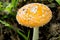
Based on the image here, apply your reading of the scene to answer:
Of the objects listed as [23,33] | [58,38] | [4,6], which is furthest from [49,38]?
[4,6]

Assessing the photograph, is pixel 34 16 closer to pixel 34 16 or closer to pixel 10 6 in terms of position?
pixel 34 16

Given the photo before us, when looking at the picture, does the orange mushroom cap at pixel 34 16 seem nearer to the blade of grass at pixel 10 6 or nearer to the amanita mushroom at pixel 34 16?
the amanita mushroom at pixel 34 16

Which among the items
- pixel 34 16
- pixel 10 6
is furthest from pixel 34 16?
pixel 10 6

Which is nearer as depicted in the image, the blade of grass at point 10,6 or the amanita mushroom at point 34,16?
the amanita mushroom at point 34,16

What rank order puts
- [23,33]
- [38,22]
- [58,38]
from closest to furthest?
1. [38,22]
2. [58,38]
3. [23,33]

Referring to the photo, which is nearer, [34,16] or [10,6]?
[34,16]

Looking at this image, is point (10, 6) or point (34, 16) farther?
point (10, 6)

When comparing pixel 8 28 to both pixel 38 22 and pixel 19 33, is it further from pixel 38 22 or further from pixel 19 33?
pixel 38 22

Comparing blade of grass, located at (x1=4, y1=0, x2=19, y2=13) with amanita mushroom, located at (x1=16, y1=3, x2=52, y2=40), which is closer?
amanita mushroom, located at (x1=16, y1=3, x2=52, y2=40)

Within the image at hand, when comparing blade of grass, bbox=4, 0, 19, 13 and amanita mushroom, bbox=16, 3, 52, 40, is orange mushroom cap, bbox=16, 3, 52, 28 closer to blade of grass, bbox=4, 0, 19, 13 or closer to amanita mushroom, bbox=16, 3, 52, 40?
amanita mushroom, bbox=16, 3, 52, 40

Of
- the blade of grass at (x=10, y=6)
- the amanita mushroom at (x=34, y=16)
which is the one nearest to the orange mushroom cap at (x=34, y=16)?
the amanita mushroom at (x=34, y=16)

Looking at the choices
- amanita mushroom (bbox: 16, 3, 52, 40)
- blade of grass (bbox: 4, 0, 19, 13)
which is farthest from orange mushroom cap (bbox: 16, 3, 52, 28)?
blade of grass (bbox: 4, 0, 19, 13)
